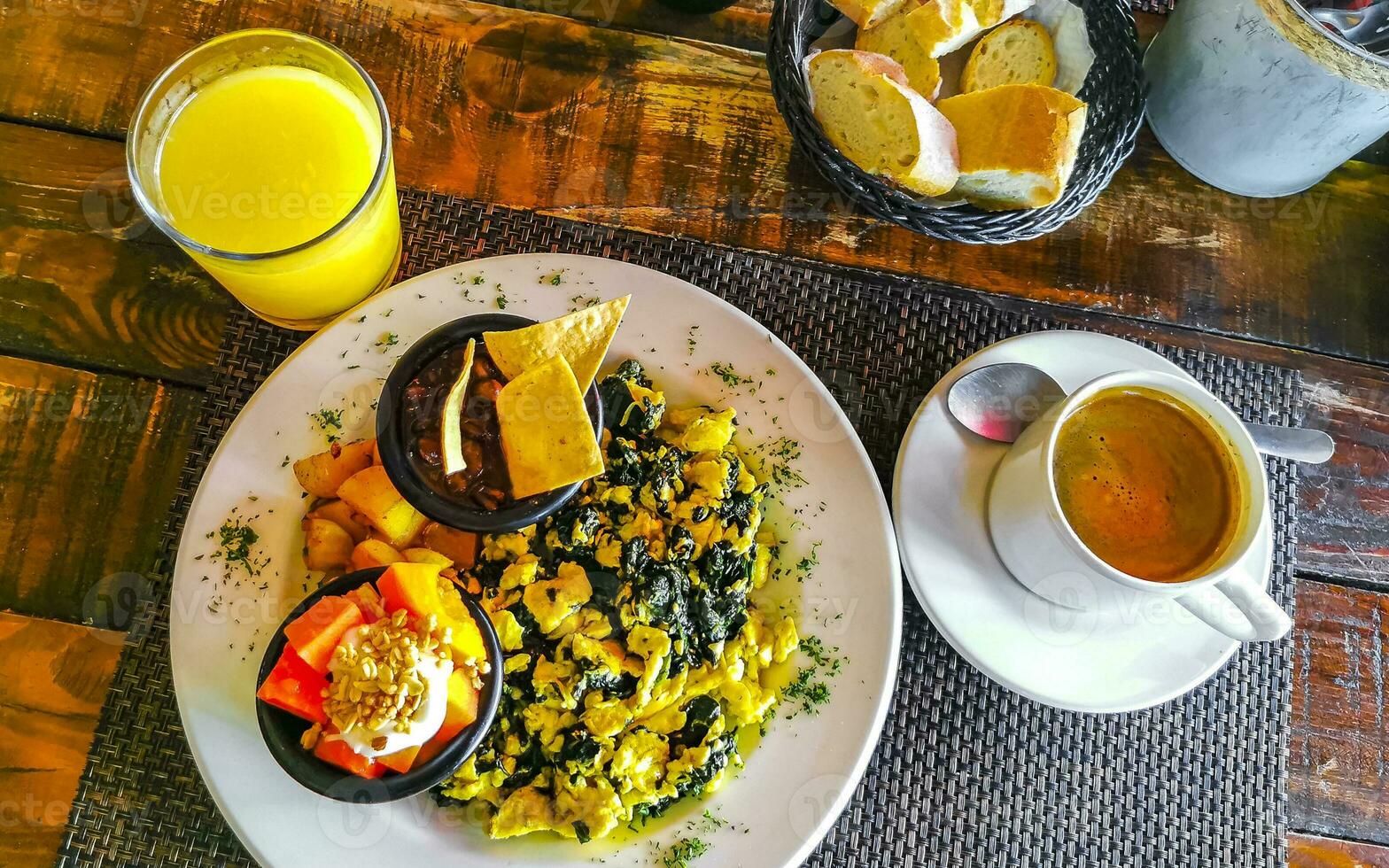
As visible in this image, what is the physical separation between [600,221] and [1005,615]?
1112 mm

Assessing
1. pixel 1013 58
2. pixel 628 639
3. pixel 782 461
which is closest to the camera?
pixel 628 639

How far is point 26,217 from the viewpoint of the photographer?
1.88m

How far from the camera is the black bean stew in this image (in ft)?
4.67

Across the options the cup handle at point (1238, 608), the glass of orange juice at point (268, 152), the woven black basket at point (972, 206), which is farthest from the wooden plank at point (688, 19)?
the cup handle at point (1238, 608)

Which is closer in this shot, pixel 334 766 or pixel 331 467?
pixel 334 766

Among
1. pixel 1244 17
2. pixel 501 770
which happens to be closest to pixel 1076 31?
pixel 1244 17

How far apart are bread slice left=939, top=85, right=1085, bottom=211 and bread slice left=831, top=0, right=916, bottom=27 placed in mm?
209

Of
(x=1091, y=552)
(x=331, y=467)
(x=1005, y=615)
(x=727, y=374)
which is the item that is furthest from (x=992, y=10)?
(x=331, y=467)

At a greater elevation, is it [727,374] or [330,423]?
[727,374]

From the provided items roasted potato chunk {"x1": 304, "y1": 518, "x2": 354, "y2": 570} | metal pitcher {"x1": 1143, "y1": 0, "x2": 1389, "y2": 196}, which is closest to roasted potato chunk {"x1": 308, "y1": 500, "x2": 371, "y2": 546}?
roasted potato chunk {"x1": 304, "y1": 518, "x2": 354, "y2": 570}

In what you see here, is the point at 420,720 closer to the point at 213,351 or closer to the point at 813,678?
the point at 813,678

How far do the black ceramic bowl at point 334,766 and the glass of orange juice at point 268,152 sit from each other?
0.62 metres

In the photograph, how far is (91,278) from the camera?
1864 millimetres

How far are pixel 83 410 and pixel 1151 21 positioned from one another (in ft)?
7.98
